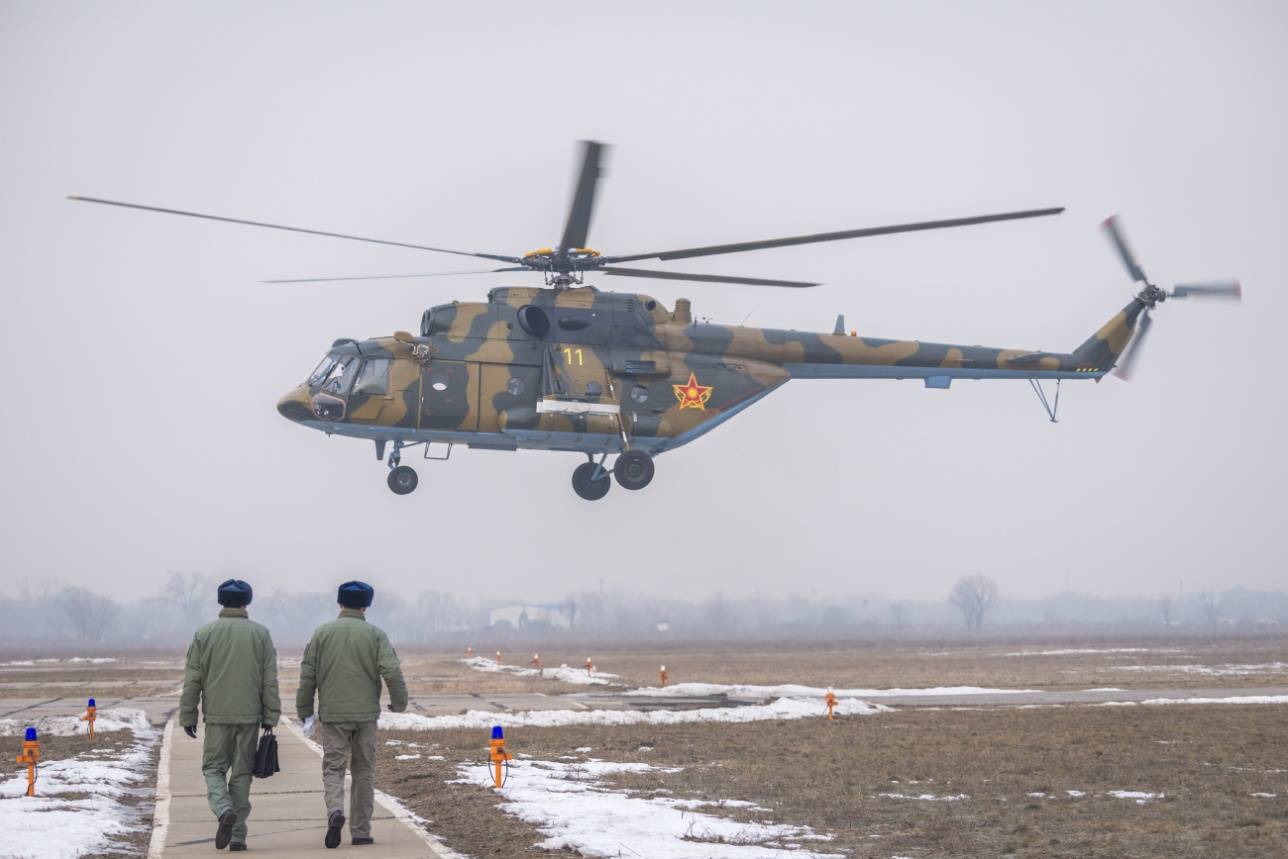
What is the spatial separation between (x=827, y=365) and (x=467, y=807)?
15.4 m

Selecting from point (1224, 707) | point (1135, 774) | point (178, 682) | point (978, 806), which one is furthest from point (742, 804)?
point (178, 682)

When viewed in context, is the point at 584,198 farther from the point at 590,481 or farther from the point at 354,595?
the point at 354,595

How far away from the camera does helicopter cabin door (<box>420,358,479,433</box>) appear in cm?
2467

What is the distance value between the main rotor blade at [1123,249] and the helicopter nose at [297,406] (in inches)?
689

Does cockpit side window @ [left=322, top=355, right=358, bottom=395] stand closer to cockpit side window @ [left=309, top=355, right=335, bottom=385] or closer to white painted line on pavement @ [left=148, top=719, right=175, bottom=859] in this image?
cockpit side window @ [left=309, top=355, right=335, bottom=385]

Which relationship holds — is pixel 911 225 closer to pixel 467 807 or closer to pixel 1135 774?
pixel 1135 774

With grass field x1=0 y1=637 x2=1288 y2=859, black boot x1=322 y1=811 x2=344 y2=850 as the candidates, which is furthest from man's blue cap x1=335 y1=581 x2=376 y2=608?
grass field x1=0 y1=637 x2=1288 y2=859

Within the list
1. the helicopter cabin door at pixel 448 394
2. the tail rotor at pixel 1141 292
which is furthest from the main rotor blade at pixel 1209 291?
the helicopter cabin door at pixel 448 394

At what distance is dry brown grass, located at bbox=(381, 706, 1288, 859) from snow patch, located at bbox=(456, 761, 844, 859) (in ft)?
1.07

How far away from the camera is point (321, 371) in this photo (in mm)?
24719

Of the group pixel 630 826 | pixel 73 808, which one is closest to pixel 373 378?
pixel 73 808

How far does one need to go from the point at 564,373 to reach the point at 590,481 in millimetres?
2303

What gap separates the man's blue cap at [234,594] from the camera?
11.0 metres

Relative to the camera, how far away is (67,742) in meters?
21.4
